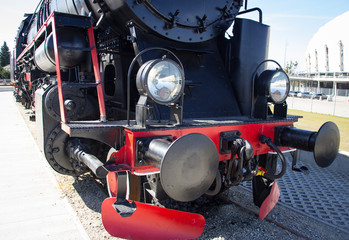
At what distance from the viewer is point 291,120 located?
9.62 ft

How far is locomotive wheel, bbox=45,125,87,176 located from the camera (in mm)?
2842

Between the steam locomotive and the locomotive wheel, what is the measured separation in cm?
1

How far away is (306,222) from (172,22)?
248 centimetres

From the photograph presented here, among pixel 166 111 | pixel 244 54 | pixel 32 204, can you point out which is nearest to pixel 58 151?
pixel 32 204

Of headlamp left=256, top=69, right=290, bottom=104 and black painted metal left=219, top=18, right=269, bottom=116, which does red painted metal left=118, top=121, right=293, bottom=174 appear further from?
black painted metal left=219, top=18, right=269, bottom=116

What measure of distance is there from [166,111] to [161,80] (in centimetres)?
56

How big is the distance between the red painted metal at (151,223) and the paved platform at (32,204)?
0.57m

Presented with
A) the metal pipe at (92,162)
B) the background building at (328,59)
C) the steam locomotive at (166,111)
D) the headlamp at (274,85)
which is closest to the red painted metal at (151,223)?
the steam locomotive at (166,111)

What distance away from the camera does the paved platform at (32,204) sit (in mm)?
2547

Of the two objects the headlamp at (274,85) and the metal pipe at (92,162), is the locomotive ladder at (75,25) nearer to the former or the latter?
the metal pipe at (92,162)

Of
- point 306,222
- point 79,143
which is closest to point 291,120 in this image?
point 306,222

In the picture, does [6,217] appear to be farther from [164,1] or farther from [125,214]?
[164,1]

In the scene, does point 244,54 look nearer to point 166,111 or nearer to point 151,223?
point 166,111

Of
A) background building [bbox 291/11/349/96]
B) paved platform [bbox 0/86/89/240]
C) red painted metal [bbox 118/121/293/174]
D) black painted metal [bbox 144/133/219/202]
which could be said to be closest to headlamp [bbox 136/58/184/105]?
red painted metal [bbox 118/121/293/174]
